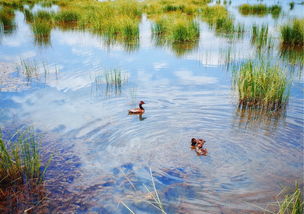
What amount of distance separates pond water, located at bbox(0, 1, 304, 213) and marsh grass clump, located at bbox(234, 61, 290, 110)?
0.35 meters

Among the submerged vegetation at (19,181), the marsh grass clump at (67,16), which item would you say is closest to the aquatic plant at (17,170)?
the submerged vegetation at (19,181)

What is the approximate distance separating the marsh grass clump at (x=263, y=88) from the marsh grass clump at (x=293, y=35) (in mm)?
6871

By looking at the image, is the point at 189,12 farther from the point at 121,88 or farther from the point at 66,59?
the point at 121,88

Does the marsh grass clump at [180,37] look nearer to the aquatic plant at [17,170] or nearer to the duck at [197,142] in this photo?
the duck at [197,142]

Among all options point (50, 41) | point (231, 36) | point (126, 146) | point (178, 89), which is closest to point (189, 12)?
point (231, 36)

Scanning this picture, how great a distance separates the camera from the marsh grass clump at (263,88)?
26.2 feet

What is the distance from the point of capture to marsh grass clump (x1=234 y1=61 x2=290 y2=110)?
7996 mm

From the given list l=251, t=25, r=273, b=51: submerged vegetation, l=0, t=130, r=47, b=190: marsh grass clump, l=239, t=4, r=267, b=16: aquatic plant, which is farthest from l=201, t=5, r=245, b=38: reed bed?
l=0, t=130, r=47, b=190: marsh grass clump

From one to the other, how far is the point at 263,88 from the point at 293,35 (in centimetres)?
783

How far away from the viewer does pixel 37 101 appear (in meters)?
8.70

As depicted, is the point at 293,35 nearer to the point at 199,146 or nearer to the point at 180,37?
the point at 180,37

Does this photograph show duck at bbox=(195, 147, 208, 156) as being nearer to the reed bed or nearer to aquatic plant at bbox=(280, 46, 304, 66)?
aquatic plant at bbox=(280, 46, 304, 66)

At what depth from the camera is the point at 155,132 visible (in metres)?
6.97

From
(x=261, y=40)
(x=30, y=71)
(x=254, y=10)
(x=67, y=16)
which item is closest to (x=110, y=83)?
(x=30, y=71)
